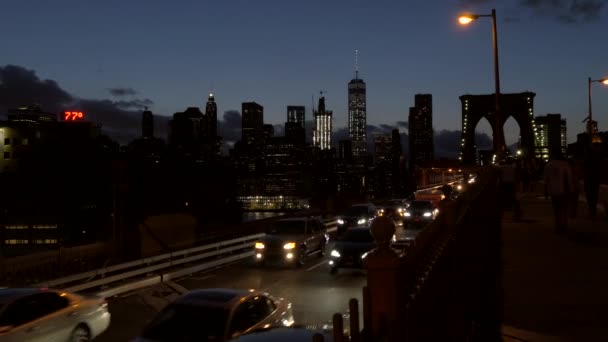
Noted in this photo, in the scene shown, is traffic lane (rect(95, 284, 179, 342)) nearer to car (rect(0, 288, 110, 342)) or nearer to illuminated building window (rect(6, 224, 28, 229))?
car (rect(0, 288, 110, 342))

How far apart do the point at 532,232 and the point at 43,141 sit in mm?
47181

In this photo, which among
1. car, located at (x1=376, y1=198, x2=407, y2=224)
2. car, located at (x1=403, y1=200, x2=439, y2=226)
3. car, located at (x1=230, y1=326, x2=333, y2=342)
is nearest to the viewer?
car, located at (x1=230, y1=326, x2=333, y2=342)

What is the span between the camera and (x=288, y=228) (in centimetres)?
2364

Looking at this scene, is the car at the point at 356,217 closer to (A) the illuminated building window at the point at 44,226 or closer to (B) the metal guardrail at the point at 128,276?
(B) the metal guardrail at the point at 128,276

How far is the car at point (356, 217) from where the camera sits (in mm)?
32406

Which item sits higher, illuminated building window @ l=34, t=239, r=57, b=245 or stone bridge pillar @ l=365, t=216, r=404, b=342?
stone bridge pillar @ l=365, t=216, r=404, b=342

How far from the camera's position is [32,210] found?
5166 centimetres

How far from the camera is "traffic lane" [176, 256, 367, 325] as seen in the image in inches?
569

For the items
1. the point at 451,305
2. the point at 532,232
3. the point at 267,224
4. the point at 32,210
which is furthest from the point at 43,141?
the point at 451,305

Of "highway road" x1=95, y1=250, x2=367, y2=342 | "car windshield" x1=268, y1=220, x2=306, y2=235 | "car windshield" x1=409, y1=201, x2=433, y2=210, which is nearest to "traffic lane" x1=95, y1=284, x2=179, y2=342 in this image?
"highway road" x1=95, y1=250, x2=367, y2=342

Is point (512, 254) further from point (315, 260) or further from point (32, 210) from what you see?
point (32, 210)

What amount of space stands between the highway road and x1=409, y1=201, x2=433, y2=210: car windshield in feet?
36.6

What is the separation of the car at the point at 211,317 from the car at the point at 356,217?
22.2 m

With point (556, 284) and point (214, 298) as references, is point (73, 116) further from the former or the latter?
point (556, 284)
